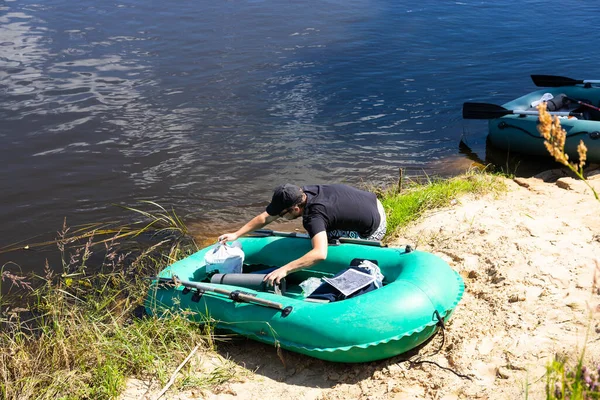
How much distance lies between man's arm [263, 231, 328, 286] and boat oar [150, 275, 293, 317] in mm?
214

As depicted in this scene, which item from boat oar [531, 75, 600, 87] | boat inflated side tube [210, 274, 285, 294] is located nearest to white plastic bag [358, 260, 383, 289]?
boat inflated side tube [210, 274, 285, 294]

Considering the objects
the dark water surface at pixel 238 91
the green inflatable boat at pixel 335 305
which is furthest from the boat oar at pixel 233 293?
the dark water surface at pixel 238 91

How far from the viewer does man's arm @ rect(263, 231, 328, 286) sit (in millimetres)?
4770

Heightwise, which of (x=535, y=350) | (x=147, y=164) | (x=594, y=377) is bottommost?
(x=147, y=164)

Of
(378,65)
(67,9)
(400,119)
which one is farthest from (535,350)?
(67,9)

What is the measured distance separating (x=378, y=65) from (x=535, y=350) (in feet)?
29.4

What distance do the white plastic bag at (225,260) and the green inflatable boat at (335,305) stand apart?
103 millimetres

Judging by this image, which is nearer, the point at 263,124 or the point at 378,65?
the point at 263,124

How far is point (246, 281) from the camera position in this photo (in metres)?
5.12

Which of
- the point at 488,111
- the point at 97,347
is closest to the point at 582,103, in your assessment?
Answer: the point at 488,111

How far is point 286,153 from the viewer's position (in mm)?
9125

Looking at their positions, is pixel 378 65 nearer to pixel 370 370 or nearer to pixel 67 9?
pixel 67 9

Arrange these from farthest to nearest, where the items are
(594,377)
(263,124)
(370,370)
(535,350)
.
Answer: (263,124), (370,370), (535,350), (594,377)

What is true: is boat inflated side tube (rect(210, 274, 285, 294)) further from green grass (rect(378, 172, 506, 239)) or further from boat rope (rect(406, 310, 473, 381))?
green grass (rect(378, 172, 506, 239))
